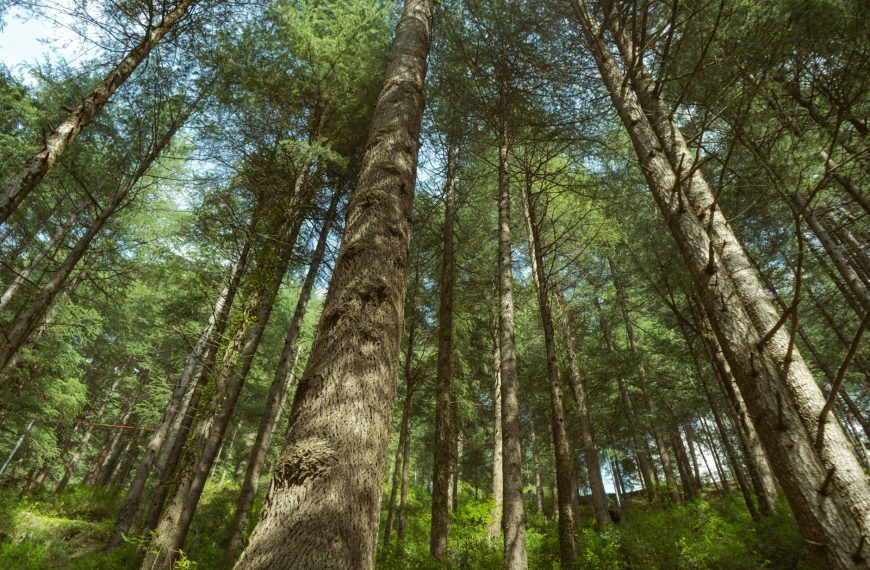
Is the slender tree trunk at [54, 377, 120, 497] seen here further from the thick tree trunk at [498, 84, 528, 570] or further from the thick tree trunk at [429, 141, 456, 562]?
the thick tree trunk at [498, 84, 528, 570]

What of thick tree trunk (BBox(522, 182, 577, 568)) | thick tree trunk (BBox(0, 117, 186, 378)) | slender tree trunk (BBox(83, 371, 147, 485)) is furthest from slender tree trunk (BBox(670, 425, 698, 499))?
slender tree trunk (BBox(83, 371, 147, 485))

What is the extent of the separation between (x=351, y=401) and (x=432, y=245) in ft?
26.6

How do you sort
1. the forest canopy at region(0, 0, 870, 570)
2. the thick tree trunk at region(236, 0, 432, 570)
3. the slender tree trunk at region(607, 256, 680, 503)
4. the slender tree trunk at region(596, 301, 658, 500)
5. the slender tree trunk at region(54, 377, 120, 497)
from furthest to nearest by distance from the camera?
the slender tree trunk at region(54, 377, 120, 497) → the slender tree trunk at region(607, 256, 680, 503) → the slender tree trunk at region(596, 301, 658, 500) → the forest canopy at region(0, 0, 870, 570) → the thick tree trunk at region(236, 0, 432, 570)

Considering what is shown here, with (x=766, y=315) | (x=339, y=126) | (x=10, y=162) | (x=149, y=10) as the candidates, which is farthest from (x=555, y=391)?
(x=10, y=162)

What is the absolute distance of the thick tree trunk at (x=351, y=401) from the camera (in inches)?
47.8

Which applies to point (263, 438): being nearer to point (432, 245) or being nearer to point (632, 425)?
point (432, 245)

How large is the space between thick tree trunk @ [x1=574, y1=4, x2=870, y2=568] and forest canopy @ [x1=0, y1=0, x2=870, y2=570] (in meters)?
0.02

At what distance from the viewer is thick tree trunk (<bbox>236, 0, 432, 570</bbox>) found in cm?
121

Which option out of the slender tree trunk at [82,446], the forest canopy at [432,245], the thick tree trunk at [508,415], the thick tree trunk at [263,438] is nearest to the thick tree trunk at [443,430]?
the forest canopy at [432,245]

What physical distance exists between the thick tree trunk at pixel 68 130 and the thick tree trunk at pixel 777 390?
7064mm

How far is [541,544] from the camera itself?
30.9 feet

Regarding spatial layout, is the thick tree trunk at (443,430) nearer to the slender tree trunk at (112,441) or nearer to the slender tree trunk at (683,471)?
the slender tree trunk at (683,471)

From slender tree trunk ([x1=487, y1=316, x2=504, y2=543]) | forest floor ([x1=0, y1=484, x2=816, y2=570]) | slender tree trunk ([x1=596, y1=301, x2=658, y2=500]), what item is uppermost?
slender tree trunk ([x1=596, y1=301, x2=658, y2=500])

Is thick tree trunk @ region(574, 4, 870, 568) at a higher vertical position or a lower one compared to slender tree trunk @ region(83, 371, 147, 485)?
lower
